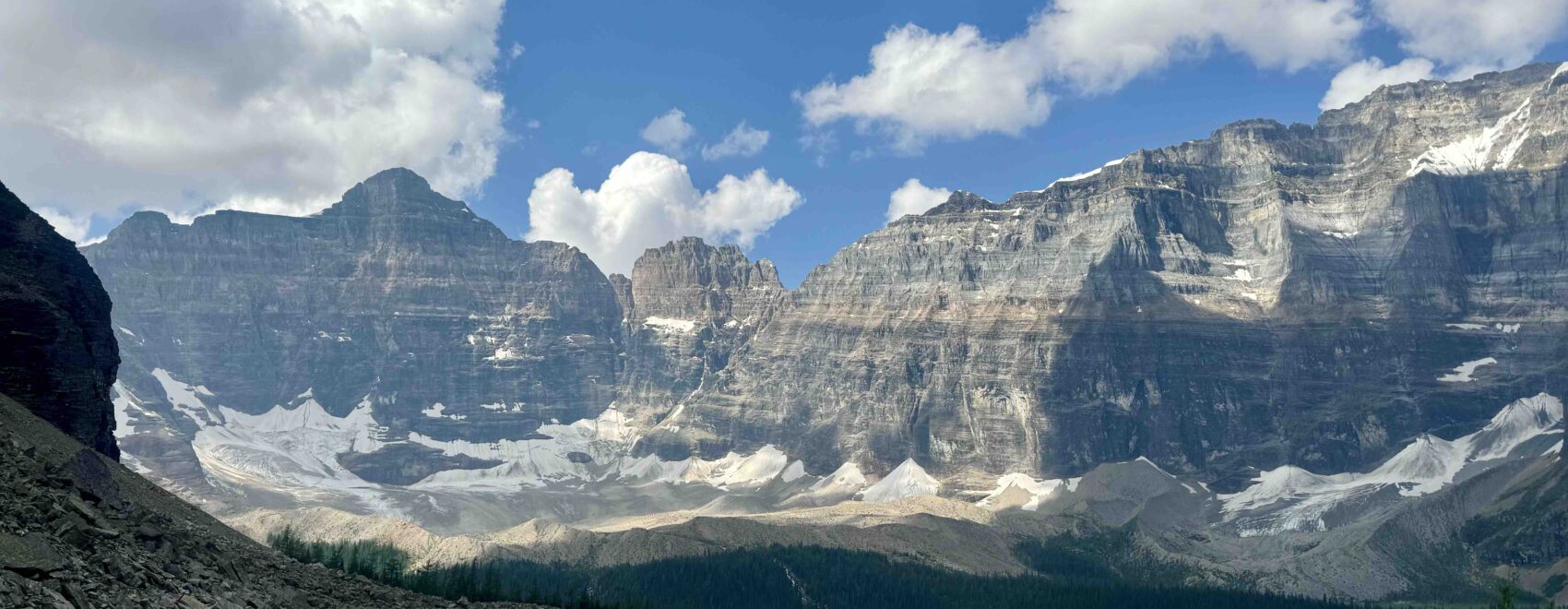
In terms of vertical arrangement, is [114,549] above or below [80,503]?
below

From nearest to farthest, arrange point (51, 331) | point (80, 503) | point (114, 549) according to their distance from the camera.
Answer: point (114, 549) → point (80, 503) → point (51, 331)

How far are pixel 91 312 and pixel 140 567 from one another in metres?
68.1

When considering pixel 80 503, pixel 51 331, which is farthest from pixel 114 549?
pixel 51 331

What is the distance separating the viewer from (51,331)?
115 m

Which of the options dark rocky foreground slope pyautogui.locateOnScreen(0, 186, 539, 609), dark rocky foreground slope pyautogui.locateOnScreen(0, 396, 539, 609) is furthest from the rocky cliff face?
dark rocky foreground slope pyautogui.locateOnScreen(0, 396, 539, 609)

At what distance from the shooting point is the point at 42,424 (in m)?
96.2

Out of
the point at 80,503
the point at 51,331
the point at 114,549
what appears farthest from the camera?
the point at 51,331

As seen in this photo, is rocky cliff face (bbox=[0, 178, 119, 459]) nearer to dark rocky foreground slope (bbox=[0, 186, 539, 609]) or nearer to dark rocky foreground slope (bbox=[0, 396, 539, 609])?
dark rocky foreground slope (bbox=[0, 186, 539, 609])

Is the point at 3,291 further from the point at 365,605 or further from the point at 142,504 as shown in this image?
the point at 365,605

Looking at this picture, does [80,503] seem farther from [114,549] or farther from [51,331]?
[51,331]

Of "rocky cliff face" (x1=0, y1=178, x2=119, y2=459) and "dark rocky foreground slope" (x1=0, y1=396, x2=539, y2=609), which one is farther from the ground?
"rocky cliff face" (x1=0, y1=178, x2=119, y2=459)

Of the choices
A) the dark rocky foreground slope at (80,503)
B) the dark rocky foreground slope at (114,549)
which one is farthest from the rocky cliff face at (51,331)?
the dark rocky foreground slope at (114,549)

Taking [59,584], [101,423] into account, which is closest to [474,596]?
[101,423]

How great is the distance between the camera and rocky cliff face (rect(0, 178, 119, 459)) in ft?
372
